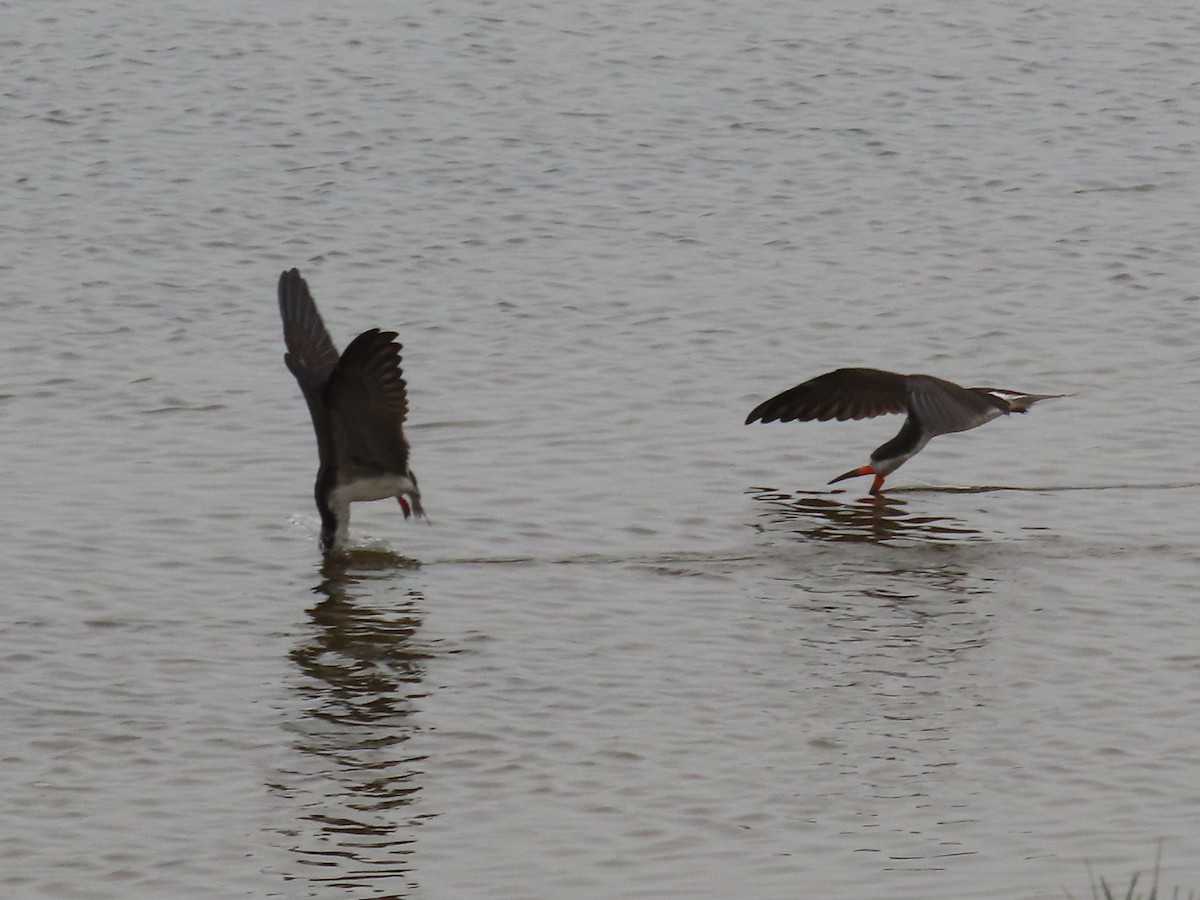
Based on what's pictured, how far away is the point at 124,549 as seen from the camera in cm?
998

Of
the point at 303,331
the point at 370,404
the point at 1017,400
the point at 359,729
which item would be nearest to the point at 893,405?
the point at 1017,400

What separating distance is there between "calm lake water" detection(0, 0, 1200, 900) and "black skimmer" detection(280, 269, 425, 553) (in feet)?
→ 1.11

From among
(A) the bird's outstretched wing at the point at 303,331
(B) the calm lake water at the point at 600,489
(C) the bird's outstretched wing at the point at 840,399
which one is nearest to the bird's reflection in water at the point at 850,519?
(B) the calm lake water at the point at 600,489

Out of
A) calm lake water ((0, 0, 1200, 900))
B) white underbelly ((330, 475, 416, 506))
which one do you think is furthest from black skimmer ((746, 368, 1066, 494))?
white underbelly ((330, 475, 416, 506))

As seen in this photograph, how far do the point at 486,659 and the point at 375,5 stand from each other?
58.9 feet

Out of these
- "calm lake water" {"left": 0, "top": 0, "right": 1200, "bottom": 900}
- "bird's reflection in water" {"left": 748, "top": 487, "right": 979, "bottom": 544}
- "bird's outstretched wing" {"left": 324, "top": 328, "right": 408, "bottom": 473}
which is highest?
"bird's outstretched wing" {"left": 324, "top": 328, "right": 408, "bottom": 473}

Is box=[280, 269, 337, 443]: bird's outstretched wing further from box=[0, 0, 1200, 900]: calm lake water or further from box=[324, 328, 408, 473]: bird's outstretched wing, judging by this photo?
box=[0, 0, 1200, 900]: calm lake water

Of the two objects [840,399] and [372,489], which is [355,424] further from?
[840,399]

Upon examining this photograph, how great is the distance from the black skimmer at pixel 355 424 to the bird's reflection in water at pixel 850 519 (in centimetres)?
191

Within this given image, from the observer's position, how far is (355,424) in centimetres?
958

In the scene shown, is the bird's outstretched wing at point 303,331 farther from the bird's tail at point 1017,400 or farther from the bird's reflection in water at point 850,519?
the bird's tail at point 1017,400

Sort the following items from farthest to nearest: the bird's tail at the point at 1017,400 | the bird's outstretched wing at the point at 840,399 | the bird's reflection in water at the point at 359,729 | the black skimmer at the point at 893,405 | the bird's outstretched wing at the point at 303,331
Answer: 1. the bird's outstretched wing at the point at 840,399
2. the bird's tail at the point at 1017,400
3. the black skimmer at the point at 893,405
4. the bird's outstretched wing at the point at 303,331
5. the bird's reflection in water at the point at 359,729

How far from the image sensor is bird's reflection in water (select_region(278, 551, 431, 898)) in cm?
666

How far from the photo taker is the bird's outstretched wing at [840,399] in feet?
37.2
